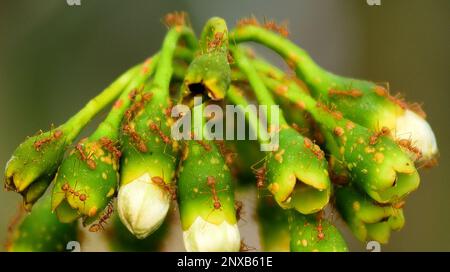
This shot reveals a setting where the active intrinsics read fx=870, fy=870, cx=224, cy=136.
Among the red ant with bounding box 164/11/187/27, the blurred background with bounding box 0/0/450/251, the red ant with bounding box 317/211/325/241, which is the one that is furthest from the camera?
the blurred background with bounding box 0/0/450/251

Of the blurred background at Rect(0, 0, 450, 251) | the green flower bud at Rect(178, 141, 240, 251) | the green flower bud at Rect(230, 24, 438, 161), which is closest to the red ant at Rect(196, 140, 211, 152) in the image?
the green flower bud at Rect(178, 141, 240, 251)

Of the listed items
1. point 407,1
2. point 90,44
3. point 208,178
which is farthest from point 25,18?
point 208,178

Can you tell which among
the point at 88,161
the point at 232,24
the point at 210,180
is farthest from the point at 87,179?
the point at 232,24

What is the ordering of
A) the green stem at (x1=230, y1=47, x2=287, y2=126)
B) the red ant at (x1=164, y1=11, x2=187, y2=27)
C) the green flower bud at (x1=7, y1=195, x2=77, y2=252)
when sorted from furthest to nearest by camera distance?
the red ant at (x1=164, y1=11, x2=187, y2=27) → the green flower bud at (x1=7, y1=195, x2=77, y2=252) → the green stem at (x1=230, y1=47, x2=287, y2=126)

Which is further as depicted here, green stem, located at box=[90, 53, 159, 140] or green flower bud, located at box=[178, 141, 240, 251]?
green stem, located at box=[90, 53, 159, 140]

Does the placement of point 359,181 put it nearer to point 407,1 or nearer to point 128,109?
point 128,109

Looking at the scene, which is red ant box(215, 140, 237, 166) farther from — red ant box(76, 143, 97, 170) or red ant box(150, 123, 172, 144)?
red ant box(76, 143, 97, 170)
